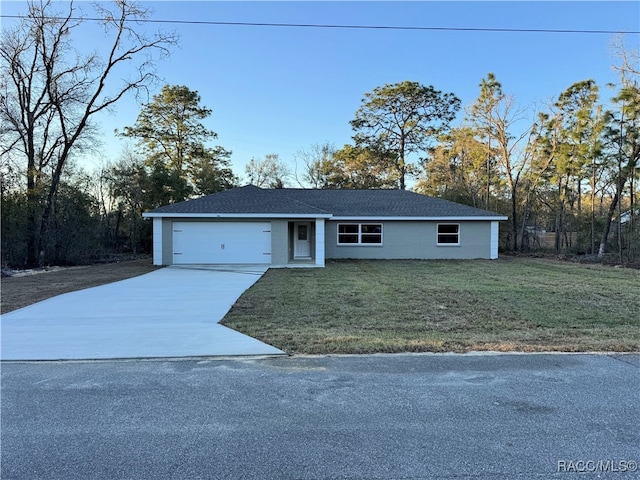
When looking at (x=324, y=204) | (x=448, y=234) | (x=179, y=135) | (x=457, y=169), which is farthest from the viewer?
(x=179, y=135)

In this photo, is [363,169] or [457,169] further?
[363,169]

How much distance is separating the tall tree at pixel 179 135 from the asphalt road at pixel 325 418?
27.8 m

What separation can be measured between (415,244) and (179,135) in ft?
70.9

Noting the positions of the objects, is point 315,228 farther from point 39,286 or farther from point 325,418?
point 325,418

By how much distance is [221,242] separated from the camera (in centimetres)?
1655

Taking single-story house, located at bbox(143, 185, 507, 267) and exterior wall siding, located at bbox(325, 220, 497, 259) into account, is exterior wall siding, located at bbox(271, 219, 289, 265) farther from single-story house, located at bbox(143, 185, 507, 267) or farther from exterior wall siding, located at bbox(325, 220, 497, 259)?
exterior wall siding, located at bbox(325, 220, 497, 259)

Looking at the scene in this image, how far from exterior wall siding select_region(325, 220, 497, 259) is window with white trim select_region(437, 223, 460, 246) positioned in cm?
19

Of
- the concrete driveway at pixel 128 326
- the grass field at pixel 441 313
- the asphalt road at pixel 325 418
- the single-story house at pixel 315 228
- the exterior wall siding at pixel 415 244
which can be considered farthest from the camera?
the exterior wall siding at pixel 415 244

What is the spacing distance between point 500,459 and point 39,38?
22754 mm

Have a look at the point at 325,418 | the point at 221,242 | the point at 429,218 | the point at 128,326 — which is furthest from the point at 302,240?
the point at 325,418

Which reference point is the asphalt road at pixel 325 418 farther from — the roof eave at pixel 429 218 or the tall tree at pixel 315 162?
the tall tree at pixel 315 162

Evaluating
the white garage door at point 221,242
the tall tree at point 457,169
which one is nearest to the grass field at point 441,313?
the white garage door at point 221,242

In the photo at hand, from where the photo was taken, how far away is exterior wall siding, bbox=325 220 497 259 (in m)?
20.0

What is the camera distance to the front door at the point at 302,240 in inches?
792
